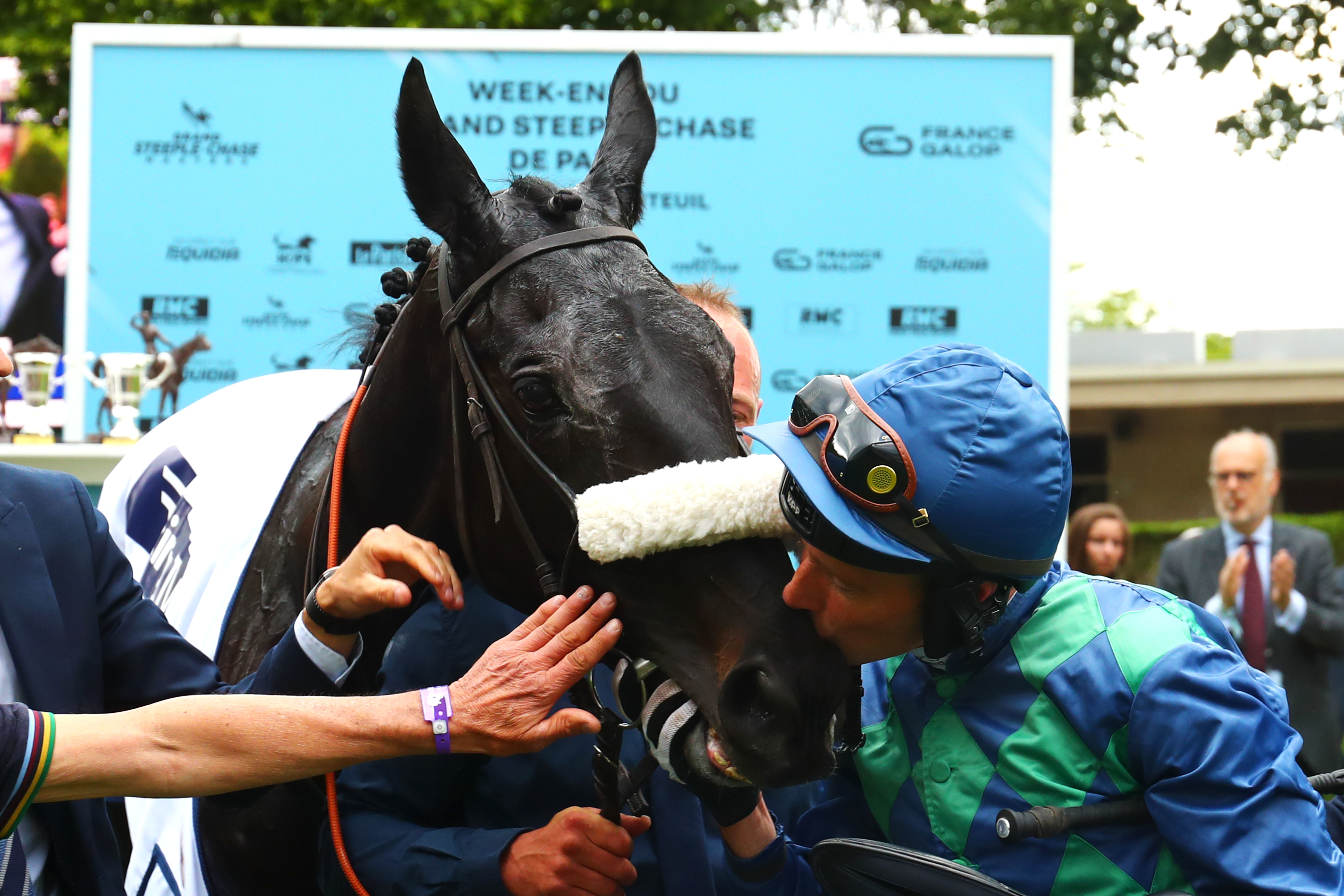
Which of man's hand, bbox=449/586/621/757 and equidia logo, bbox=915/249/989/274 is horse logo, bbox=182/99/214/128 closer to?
equidia logo, bbox=915/249/989/274

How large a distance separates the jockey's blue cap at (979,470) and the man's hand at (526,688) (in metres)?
0.36

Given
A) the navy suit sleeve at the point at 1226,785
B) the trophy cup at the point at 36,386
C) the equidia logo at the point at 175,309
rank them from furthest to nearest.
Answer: the equidia logo at the point at 175,309, the trophy cup at the point at 36,386, the navy suit sleeve at the point at 1226,785

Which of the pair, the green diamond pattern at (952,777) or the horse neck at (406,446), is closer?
the green diamond pattern at (952,777)

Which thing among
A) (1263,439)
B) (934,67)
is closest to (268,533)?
(934,67)

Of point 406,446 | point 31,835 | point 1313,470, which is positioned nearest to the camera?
point 31,835

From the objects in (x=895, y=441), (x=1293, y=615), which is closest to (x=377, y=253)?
(x=895, y=441)

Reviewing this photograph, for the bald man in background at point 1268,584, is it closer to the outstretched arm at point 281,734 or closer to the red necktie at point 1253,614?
the red necktie at point 1253,614

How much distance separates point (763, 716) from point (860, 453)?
0.36 m

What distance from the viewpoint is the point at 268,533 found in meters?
2.62

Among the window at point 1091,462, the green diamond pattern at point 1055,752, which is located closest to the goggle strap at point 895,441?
the green diamond pattern at point 1055,752

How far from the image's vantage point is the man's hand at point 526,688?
1501mm

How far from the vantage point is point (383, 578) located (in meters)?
1.85

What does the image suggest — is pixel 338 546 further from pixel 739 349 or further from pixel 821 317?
pixel 821 317

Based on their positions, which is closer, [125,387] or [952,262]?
[125,387]
